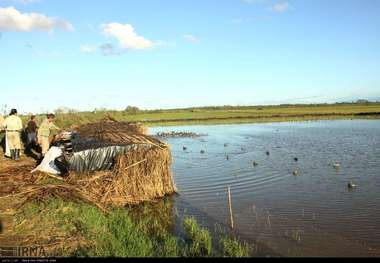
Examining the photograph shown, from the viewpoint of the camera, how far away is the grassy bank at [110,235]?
7.70 metres

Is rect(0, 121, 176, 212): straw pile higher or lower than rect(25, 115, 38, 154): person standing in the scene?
lower

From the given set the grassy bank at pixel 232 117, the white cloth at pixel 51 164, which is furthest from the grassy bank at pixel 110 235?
the grassy bank at pixel 232 117

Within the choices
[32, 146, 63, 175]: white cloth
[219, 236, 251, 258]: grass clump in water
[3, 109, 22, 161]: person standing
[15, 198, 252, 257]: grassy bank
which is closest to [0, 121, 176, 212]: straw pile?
[32, 146, 63, 175]: white cloth

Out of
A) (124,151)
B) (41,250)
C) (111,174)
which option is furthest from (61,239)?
(124,151)

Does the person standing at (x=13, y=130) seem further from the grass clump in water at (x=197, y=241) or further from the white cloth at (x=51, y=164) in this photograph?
the grass clump in water at (x=197, y=241)

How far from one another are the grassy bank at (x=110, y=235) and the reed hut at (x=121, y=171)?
127 centimetres

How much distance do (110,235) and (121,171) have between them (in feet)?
13.2

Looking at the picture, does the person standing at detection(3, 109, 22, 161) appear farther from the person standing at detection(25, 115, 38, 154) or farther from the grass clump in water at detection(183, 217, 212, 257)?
the grass clump in water at detection(183, 217, 212, 257)

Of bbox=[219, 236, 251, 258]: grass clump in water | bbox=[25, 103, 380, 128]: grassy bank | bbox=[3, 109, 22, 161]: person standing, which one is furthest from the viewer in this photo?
bbox=[25, 103, 380, 128]: grassy bank

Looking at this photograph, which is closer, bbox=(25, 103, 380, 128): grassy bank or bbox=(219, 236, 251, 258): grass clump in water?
bbox=(219, 236, 251, 258): grass clump in water

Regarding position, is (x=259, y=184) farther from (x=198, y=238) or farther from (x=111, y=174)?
(x=198, y=238)

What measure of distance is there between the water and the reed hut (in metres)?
1.26

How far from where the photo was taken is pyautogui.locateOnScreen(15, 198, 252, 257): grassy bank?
7.70 metres

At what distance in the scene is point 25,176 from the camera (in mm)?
13609
